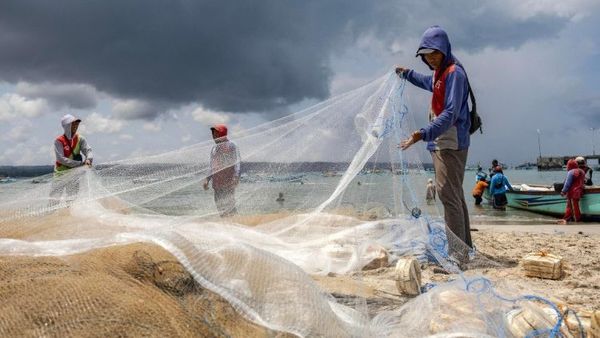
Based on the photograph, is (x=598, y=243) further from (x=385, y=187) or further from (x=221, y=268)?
(x=221, y=268)

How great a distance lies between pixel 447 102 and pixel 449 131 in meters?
0.31

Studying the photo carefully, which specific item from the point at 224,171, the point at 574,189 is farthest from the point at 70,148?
the point at 574,189

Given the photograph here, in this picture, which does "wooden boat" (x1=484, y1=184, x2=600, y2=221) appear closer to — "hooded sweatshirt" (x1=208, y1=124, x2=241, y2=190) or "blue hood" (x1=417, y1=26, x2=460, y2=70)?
"blue hood" (x1=417, y1=26, x2=460, y2=70)

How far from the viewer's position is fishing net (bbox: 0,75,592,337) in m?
2.06

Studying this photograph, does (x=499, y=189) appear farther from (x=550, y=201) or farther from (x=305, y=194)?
(x=305, y=194)

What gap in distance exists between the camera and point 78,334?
5.68ft

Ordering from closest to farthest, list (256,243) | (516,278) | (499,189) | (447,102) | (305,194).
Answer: (256,243) → (516,278) → (447,102) → (305,194) → (499,189)

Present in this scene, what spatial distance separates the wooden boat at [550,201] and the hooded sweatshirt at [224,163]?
1037 cm

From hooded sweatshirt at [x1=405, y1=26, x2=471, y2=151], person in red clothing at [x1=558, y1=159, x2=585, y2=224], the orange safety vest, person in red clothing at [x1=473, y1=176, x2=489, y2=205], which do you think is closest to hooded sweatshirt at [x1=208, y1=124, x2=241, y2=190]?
hooded sweatshirt at [x1=405, y1=26, x2=471, y2=151]

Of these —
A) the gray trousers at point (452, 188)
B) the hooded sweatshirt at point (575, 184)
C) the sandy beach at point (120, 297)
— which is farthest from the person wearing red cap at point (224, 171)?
the hooded sweatshirt at point (575, 184)

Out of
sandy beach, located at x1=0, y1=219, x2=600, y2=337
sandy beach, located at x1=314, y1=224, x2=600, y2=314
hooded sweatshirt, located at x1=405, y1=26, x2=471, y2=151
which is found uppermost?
hooded sweatshirt, located at x1=405, y1=26, x2=471, y2=151

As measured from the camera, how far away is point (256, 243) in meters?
3.83

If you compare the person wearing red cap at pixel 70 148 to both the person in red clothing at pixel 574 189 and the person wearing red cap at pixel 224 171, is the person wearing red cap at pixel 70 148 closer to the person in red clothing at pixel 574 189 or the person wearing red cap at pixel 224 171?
the person wearing red cap at pixel 224 171

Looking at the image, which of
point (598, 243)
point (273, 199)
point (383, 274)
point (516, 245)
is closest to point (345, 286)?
point (383, 274)
